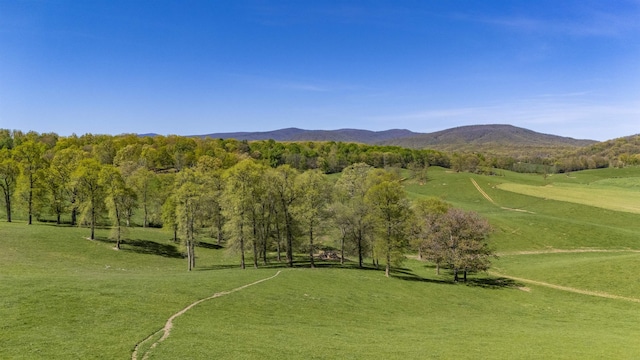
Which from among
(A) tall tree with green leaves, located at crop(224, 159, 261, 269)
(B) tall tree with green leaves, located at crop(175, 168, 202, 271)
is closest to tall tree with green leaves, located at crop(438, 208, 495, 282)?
(A) tall tree with green leaves, located at crop(224, 159, 261, 269)

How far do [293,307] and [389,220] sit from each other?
1120 inches

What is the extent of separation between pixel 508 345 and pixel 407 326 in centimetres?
872

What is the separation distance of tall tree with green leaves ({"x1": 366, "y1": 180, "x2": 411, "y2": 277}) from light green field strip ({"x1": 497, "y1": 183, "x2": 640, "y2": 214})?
324ft

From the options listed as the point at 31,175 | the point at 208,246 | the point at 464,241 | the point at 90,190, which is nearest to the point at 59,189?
the point at 31,175

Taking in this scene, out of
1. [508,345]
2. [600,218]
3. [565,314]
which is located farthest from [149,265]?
[600,218]

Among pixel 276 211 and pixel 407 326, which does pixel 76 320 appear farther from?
pixel 276 211

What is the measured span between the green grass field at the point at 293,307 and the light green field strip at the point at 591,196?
6305 centimetres

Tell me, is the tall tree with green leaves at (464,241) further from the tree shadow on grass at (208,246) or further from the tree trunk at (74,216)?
the tree trunk at (74,216)

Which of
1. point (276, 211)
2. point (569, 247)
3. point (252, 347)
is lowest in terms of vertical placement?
point (569, 247)

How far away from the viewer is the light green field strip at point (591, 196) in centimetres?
12131

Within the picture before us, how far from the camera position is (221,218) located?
282 ft

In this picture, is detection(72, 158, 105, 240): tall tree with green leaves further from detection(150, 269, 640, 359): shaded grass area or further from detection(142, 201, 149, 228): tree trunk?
detection(150, 269, 640, 359): shaded grass area

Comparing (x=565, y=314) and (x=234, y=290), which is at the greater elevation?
(x=234, y=290)

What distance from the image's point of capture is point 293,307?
3628cm
